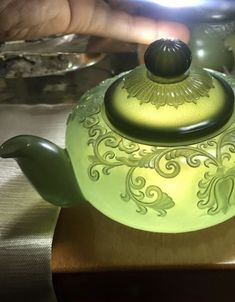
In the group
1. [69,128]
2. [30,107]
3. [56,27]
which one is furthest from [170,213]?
[56,27]

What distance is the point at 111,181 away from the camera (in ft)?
1.77

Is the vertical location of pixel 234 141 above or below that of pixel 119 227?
above

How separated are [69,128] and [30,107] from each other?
28cm

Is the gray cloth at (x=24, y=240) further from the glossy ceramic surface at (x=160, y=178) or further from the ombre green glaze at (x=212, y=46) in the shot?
the ombre green glaze at (x=212, y=46)

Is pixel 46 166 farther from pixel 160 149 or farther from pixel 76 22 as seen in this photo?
pixel 76 22

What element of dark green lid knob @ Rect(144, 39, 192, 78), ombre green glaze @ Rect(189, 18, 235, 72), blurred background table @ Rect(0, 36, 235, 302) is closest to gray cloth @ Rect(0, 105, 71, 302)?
blurred background table @ Rect(0, 36, 235, 302)

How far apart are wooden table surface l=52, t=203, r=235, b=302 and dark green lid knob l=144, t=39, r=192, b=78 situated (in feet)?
0.62

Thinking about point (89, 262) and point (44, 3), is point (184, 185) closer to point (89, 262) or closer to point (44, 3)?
point (89, 262)

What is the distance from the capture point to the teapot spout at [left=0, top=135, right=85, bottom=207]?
1.81ft

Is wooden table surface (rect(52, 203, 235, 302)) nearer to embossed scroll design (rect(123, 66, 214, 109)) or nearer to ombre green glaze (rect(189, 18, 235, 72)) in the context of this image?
embossed scroll design (rect(123, 66, 214, 109))

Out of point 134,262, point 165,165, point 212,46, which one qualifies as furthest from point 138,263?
point 212,46

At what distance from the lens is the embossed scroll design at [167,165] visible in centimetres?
52

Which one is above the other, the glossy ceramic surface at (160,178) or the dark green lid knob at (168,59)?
the dark green lid knob at (168,59)

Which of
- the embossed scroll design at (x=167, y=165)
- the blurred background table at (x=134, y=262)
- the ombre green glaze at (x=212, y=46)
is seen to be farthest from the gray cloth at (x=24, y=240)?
the ombre green glaze at (x=212, y=46)
